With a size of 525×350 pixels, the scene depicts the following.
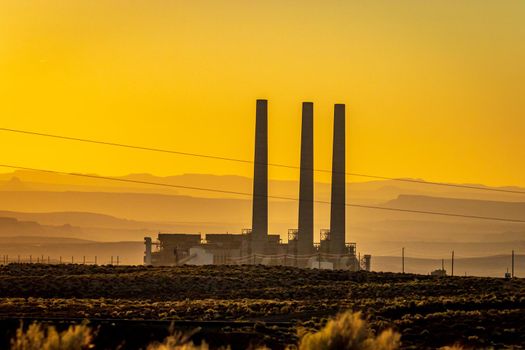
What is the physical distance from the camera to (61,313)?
5909 centimetres

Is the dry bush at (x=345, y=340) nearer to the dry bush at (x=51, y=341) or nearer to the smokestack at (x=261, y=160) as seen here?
the dry bush at (x=51, y=341)

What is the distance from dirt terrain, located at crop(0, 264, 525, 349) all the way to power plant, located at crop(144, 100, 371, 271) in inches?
1493

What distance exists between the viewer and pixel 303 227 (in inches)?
5531

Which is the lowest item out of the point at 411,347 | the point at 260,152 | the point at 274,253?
the point at 411,347

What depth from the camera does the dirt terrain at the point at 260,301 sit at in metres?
51.5

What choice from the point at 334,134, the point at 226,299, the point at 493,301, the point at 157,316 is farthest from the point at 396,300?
the point at 334,134

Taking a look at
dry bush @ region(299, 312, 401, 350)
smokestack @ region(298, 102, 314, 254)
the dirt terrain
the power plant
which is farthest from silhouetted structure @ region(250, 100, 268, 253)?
dry bush @ region(299, 312, 401, 350)

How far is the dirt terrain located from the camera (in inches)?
2029

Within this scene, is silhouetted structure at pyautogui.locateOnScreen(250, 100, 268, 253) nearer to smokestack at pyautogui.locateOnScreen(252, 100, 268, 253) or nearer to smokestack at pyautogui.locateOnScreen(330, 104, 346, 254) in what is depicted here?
smokestack at pyautogui.locateOnScreen(252, 100, 268, 253)

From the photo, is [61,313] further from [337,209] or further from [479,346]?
[337,209]

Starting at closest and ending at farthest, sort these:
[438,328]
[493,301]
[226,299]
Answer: [438,328]
[493,301]
[226,299]

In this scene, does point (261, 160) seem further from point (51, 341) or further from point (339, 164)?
point (51, 341)

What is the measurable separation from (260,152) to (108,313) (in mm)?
78013

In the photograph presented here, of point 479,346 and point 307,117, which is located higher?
point 307,117
